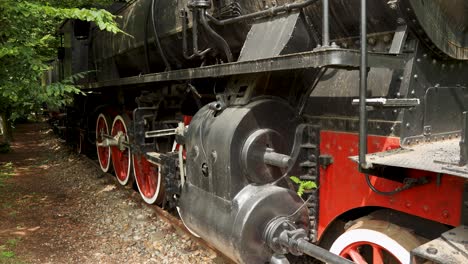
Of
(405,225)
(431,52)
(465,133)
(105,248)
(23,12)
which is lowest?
(105,248)

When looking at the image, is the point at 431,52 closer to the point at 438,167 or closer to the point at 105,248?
the point at 438,167

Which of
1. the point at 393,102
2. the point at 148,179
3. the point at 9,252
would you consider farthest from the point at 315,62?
the point at 148,179

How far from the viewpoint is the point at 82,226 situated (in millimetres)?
4852

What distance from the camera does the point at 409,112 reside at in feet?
6.97

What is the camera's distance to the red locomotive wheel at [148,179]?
518cm

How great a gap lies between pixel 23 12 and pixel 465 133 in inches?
153

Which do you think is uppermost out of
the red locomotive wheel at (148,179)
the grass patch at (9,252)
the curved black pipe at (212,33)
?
the curved black pipe at (212,33)

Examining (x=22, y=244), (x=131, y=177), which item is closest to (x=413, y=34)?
(x=22, y=244)

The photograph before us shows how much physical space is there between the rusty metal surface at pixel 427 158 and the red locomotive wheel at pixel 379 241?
0.44 meters

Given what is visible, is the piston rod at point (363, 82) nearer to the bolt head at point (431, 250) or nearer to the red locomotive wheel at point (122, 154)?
the bolt head at point (431, 250)

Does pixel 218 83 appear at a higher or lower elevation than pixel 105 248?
higher

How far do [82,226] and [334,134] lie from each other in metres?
3.58

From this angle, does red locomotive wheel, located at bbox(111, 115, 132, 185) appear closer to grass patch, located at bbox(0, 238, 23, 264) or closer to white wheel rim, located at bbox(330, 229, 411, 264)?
grass patch, located at bbox(0, 238, 23, 264)

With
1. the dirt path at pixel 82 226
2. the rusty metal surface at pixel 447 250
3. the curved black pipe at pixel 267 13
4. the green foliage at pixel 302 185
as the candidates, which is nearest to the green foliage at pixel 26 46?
the curved black pipe at pixel 267 13
